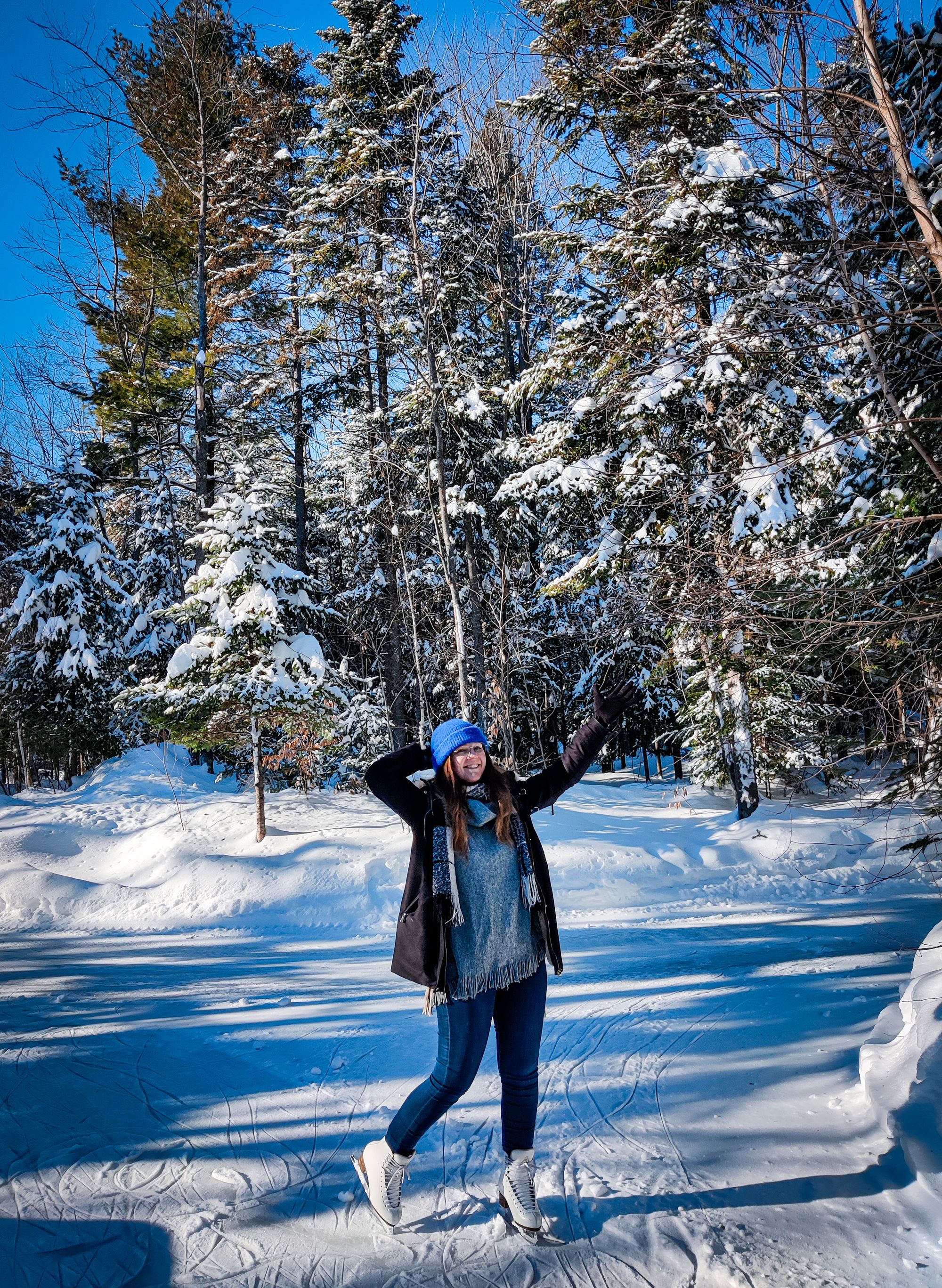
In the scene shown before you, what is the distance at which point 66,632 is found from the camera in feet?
69.3

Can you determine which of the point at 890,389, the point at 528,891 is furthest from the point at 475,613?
the point at 528,891

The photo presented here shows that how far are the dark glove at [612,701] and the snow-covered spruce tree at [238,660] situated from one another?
374 inches

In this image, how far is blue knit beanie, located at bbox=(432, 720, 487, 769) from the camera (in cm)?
291

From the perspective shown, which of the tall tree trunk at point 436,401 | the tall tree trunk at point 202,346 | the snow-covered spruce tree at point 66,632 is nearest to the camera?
the tall tree trunk at point 436,401

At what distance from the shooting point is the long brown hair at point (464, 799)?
2854 mm

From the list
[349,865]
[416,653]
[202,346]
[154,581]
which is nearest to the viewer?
Answer: [349,865]

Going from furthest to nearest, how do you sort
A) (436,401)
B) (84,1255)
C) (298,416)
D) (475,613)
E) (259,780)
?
(298,416)
(475,613)
(259,780)
(436,401)
(84,1255)

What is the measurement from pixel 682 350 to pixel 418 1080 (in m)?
5.41

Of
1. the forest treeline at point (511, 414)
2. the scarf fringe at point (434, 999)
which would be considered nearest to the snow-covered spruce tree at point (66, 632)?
the forest treeline at point (511, 414)

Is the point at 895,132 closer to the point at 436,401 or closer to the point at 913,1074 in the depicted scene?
the point at 913,1074

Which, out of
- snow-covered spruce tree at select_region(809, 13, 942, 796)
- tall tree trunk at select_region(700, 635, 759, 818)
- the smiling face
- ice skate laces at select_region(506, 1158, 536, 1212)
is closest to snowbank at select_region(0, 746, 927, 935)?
tall tree trunk at select_region(700, 635, 759, 818)

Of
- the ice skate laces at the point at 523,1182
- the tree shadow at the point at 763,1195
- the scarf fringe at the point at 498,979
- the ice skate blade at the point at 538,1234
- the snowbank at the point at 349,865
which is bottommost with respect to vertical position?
A: the snowbank at the point at 349,865

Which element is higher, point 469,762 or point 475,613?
point 475,613

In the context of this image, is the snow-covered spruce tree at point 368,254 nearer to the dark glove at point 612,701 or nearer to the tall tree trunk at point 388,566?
the tall tree trunk at point 388,566
